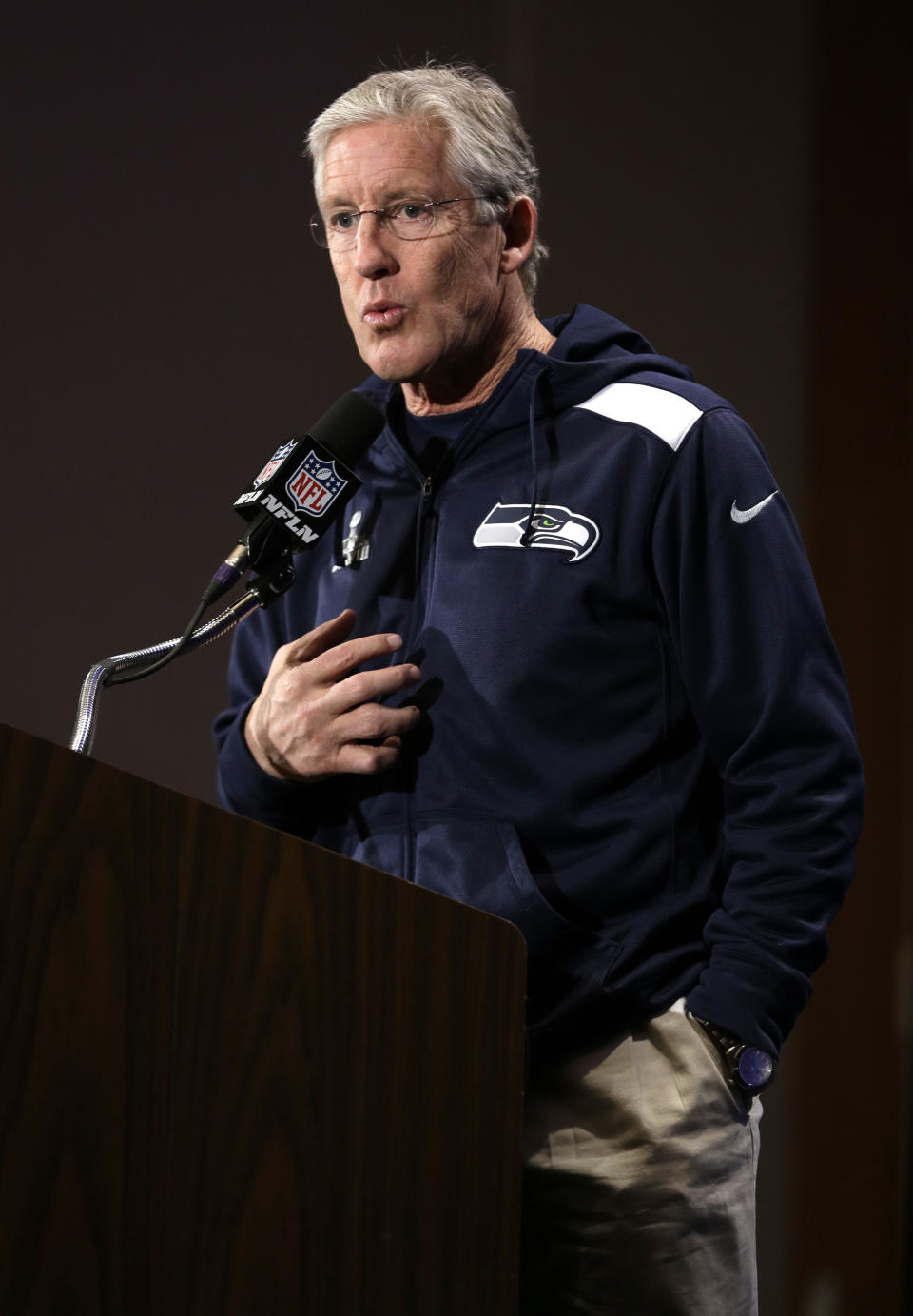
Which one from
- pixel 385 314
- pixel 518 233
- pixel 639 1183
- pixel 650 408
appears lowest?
pixel 639 1183

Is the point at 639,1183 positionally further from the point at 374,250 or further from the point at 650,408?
the point at 374,250

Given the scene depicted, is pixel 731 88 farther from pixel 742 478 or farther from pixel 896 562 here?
pixel 742 478

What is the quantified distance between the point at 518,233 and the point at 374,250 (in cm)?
20

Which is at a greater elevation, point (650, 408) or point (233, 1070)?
point (650, 408)

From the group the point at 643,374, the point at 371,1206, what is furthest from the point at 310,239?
the point at 371,1206

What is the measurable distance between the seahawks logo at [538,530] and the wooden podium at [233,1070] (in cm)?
46

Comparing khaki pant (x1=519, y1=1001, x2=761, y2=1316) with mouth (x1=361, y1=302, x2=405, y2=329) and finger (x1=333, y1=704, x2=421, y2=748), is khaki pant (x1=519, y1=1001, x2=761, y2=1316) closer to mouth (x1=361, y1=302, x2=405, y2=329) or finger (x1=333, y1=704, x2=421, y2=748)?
finger (x1=333, y1=704, x2=421, y2=748)

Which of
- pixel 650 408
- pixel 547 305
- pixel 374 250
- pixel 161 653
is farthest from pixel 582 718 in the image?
pixel 547 305

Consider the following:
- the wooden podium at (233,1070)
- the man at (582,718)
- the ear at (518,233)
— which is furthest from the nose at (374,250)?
the wooden podium at (233,1070)

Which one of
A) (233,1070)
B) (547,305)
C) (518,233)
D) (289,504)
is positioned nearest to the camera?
(233,1070)

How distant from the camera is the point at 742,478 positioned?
4.43ft

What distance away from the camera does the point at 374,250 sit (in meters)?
1.45

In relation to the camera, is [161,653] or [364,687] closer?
[161,653]

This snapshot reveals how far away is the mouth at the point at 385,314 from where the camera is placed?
4.81ft
